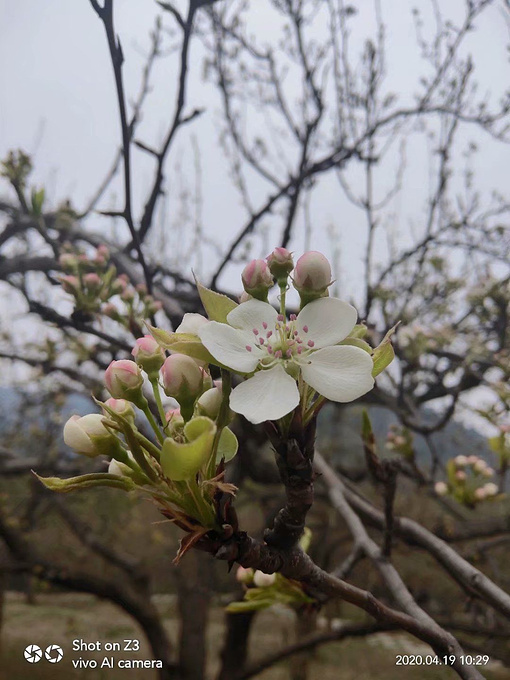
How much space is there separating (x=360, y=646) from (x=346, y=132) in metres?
8.17

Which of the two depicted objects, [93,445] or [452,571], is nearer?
[93,445]

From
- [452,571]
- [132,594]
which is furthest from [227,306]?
[132,594]

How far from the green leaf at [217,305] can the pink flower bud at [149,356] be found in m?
0.09

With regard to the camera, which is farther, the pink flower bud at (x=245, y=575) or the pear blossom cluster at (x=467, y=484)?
the pear blossom cluster at (x=467, y=484)

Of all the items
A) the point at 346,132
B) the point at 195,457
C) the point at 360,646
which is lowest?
the point at 360,646

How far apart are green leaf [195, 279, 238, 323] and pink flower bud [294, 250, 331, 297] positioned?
0.30 feet

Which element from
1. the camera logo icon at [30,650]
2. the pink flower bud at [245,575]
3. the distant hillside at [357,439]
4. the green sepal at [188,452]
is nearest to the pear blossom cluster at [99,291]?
the pink flower bud at [245,575]

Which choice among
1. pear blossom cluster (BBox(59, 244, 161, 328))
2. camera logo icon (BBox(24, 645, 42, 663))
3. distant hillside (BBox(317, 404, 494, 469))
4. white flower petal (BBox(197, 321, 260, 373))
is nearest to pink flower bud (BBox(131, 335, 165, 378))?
white flower petal (BBox(197, 321, 260, 373))

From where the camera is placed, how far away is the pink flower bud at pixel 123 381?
68 cm

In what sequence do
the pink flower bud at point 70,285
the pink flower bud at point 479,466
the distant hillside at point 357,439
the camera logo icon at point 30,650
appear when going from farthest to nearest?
the distant hillside at point 357,439 < the camera logo icon at point 30,650 < the pink flower bud at point 479,466 < the pink flower bud at point 70,285

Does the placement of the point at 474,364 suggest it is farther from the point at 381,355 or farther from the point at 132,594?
the point at 132,594

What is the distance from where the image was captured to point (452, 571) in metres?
1.22

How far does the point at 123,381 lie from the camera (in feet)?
2.23

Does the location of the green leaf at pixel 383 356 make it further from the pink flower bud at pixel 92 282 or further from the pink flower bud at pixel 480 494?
the pink flower bud at pixel 480 494
